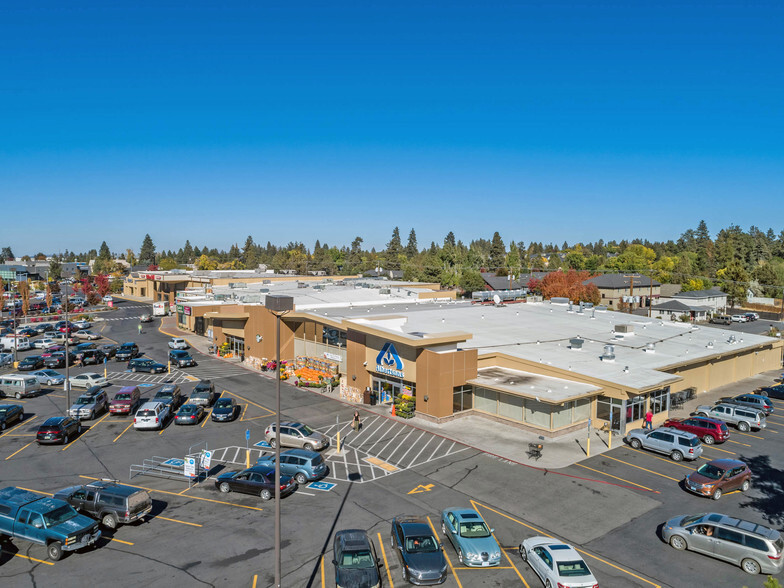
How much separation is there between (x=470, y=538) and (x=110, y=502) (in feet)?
49.0

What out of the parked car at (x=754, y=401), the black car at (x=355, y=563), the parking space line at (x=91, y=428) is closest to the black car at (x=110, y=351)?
the parking space line at (x=91, y=428)

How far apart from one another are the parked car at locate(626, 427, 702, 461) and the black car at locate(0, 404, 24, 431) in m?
41.9

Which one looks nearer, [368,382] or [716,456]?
[716,456]

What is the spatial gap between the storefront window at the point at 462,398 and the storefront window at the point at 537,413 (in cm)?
463

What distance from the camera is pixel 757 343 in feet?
164

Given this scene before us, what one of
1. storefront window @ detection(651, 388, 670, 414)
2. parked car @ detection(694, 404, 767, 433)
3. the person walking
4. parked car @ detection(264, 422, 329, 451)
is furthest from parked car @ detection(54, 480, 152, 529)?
parked car @ detection(694, 404, 767, 433)

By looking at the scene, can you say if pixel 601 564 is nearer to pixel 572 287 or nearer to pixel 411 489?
pixel 411 489

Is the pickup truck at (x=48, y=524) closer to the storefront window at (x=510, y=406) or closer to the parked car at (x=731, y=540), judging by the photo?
the parked car at (x=731, y=540)

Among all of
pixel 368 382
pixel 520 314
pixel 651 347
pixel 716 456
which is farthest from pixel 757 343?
pixel 368 382

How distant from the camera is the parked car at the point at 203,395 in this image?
38281mm

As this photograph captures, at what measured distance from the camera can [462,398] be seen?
119 ft

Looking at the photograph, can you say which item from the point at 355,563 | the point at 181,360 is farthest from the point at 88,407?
the point at 355,563

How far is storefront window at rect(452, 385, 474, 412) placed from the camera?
1417 inches

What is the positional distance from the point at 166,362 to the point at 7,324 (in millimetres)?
50407
